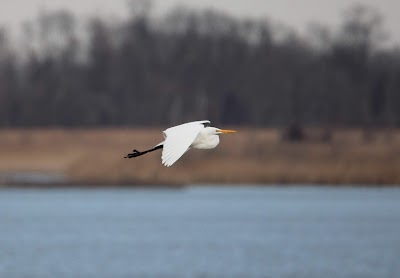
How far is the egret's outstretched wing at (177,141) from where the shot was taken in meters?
10.9

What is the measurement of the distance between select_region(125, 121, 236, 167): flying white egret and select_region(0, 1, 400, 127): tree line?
152 feet

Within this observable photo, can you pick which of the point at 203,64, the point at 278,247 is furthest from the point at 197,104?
the point at 278,247

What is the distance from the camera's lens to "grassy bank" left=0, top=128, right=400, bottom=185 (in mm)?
43250

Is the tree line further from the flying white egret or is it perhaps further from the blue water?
the flying white egret

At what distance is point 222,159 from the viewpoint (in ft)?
148

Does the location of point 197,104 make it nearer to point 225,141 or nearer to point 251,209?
point 225,141

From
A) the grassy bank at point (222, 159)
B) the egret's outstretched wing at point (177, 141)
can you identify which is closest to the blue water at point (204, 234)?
the grassy bank at point (222, 159)


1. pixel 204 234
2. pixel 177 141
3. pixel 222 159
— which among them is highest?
pixel 177 141

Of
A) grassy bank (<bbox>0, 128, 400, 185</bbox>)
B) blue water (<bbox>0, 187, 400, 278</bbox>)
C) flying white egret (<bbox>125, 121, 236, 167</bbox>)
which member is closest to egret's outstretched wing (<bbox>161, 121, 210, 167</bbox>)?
flying white egret (<bbox>125, 121, 236, 167</bbox>)

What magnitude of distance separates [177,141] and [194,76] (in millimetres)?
52782

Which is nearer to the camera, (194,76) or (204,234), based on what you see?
(204,234)

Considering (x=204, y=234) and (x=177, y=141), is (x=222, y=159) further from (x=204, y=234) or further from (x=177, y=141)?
(x=177, y=141)

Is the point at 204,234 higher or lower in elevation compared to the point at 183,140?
lower

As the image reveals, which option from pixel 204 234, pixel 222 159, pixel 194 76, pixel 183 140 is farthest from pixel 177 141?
pixel 194 76
